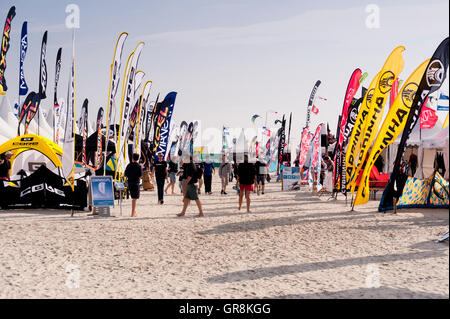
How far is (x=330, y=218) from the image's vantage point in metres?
11.9

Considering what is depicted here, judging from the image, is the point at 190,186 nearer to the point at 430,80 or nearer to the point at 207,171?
the point at 430,80

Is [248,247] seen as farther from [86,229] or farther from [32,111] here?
[32,111]

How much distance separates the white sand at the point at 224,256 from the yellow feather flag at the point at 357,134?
2.19m

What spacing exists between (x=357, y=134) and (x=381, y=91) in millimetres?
1480

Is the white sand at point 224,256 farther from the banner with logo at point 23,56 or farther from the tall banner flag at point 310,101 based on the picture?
the tall banner flag at point 310,101

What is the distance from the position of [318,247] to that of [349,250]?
0.54 m

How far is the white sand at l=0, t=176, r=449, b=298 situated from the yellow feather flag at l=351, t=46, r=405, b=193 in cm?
239

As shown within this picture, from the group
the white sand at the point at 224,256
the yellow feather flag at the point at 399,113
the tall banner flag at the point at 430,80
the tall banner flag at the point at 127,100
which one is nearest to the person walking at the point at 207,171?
the tall banner flag at the point at 127,100

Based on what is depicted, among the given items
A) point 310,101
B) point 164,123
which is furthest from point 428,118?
point 164,123

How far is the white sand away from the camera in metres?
5.40

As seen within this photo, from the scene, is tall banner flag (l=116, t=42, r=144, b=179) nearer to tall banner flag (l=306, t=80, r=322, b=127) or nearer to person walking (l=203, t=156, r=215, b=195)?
person walking (l=203, t=156, r=215, b=195)

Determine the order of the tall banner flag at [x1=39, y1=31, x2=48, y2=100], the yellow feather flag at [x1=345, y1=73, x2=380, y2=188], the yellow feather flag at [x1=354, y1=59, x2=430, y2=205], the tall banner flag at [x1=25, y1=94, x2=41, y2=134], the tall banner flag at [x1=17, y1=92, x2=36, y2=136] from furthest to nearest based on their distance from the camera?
1. the tall banner flag at [x1=17, y1=92, x2=36, y2=136]
2. the tall banner flag at [x1=25, y1=94, x2=41, y2=134]
3. the tall banner flag at [x1=39, y1=31, x2=48, y2=100]
4. the yellow feather flag at [x1=345, y1=73, x2=380, y2=188]
5. the yellow feather flag at [x1=354, y1=59, x2=430, y2=205]

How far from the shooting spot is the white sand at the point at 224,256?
540cm

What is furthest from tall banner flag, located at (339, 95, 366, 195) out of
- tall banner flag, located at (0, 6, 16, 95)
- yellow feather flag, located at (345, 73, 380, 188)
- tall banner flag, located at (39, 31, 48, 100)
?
tall banner flag, located at (0, 6, 16, 95)
